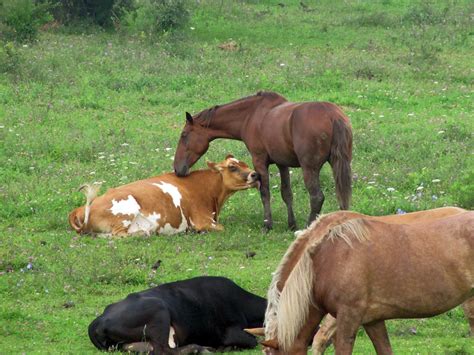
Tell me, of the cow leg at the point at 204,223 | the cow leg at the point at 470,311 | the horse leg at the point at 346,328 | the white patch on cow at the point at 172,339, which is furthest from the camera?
the cow leg at the point at 204,223

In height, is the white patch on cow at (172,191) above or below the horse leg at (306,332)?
below

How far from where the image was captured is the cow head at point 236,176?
1437 cm

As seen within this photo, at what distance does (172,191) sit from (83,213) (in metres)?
1.29

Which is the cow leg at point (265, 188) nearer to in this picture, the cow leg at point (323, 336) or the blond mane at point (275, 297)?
the cow leg at point (323, 336)

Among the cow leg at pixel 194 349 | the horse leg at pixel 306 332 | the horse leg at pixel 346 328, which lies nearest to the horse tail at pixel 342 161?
the cow leg at pixel 194 349

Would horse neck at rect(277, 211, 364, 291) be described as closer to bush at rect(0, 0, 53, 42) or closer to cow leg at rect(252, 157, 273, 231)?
cow leg at rect(252, 157, 273, 231)

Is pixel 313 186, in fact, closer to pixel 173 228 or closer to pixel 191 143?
pixel 173 228

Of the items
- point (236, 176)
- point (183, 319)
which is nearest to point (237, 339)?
point (183, 319)

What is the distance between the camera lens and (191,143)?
49.5ft

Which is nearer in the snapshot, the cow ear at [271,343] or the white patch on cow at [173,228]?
the cow ear at [271,343]

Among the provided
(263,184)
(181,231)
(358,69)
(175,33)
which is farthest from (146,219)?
(175,33)

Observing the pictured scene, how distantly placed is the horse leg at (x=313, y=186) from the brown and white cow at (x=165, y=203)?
3.02 ft

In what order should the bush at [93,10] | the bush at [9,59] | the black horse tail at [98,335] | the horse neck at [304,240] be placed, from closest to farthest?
the horse neck at [304,240]
the black horse tail at [98,335]
the bush at [9,59]
the bush at [93,10]

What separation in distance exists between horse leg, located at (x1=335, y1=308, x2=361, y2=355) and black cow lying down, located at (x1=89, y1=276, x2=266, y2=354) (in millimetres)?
1898
